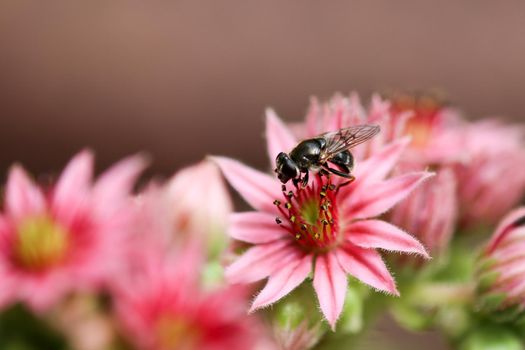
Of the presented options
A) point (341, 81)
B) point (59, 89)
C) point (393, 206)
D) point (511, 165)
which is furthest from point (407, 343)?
point (393, 206)

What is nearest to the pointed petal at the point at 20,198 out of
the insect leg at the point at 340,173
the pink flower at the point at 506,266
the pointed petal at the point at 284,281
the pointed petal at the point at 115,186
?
the pointed petal at the point at 115,186

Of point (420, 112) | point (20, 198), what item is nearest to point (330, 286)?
point (20, 198)

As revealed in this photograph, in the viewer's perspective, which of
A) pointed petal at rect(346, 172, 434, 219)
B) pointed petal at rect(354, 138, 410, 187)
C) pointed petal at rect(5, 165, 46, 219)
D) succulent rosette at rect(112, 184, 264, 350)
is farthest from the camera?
pointed petal at rect(5, 165, 46, 219)

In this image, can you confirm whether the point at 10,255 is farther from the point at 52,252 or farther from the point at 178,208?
the point at 178,208

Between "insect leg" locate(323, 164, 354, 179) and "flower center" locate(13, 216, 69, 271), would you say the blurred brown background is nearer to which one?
"flower center" locate(13, 216, 69, 271)

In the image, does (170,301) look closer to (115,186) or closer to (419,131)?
(115,186)

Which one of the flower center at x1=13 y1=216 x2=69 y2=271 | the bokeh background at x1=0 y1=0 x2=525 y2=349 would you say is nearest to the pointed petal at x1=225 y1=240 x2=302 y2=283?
the flower center at x1=13 y1=216 x2=69 y2=271
